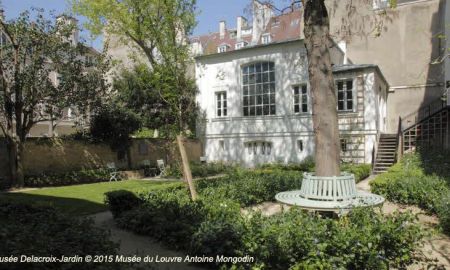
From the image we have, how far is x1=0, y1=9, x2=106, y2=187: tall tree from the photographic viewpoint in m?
16.8

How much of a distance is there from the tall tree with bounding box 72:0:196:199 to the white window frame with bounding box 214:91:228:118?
22.8ft

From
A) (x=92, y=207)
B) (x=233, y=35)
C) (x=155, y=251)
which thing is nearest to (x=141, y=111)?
(x=92, y=207)

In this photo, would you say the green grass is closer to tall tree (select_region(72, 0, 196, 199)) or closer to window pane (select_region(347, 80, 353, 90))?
tall tree (select_region(72, 0, 196, 199))

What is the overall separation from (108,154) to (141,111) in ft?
20.7

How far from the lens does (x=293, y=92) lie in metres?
22.6

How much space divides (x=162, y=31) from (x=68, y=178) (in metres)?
9.69

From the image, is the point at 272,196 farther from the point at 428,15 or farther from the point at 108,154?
the point at 428,15

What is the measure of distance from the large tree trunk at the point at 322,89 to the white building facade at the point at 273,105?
13.8 m

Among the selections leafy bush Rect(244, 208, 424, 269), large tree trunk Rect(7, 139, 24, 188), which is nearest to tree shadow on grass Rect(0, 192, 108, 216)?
large tree trunk Rect(7, 139, 24, 188)

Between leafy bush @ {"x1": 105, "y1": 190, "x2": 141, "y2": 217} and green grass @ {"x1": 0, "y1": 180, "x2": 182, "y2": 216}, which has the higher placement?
leafy bush @ {"x1": 105, "y1": 190, "x2": 141, "y2": 217}

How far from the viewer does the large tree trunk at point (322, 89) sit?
746 centimetres

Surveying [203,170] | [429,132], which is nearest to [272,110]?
[203,170]

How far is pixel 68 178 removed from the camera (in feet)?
62.1

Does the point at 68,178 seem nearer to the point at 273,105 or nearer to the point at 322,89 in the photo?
the point at 273,105
